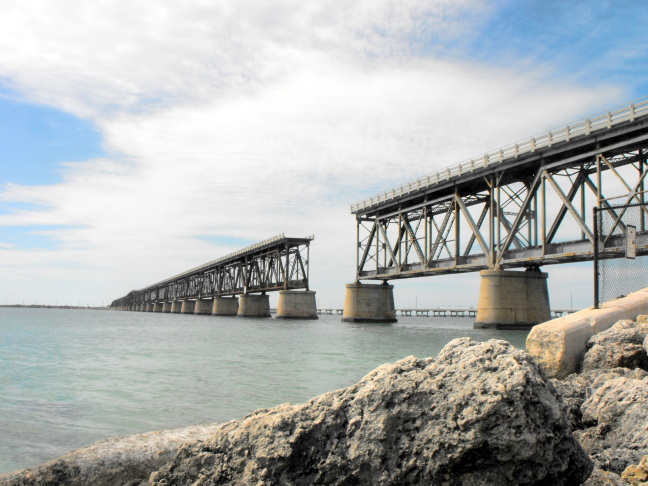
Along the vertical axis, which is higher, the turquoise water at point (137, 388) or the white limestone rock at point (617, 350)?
the white limestone rock at point (617, 350)

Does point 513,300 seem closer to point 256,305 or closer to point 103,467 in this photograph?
point 103,467

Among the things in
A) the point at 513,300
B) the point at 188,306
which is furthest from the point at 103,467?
the point at 188,306

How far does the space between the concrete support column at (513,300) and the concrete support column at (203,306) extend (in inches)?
4068

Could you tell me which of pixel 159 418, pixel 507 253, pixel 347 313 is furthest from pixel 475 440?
pixel 347 313

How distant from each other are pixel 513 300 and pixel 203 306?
10727 centimetres

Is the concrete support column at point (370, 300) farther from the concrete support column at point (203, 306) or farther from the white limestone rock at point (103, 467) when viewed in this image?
the concrete support column at point (203, 306)

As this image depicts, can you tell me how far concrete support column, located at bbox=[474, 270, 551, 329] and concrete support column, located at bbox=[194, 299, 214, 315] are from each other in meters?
103

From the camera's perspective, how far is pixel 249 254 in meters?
104

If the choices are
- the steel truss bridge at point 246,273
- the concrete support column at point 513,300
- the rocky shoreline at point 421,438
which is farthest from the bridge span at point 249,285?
the rocky shoreline at point 421,438

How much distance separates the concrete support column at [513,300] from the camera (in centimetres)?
3803

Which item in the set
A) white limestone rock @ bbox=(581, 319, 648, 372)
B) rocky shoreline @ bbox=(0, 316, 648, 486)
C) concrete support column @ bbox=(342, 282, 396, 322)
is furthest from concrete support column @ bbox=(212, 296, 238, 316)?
rocky shoreline @ bbox=(0, 316, 648, 486)

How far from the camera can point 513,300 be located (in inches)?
1517

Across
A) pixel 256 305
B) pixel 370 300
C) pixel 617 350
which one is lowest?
pixel 617 350

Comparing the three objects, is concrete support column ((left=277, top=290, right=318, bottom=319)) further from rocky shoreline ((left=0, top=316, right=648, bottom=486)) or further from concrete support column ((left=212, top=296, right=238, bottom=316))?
rocky shoreline ((left=0, top=316, right=648, bottom=486))
